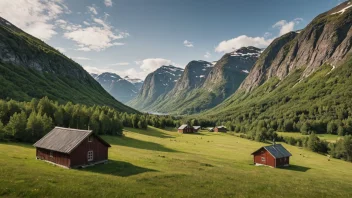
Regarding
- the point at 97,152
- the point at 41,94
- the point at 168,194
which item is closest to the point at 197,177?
the point at 168,194

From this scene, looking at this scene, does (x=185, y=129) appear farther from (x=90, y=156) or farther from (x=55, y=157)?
(x=55, y=157)

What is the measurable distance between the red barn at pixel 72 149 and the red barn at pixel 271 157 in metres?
48.0

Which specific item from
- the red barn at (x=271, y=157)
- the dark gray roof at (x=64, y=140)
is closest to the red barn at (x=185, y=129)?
the red barn at (x=271, y=157)

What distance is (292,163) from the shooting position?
84.6 meters

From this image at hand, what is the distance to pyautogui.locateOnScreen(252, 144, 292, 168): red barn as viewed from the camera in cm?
7594

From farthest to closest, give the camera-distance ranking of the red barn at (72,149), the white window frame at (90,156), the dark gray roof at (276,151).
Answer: the dark gray roof at (276,151)
the white window frame at (90,156)
the red barn at (72,149)

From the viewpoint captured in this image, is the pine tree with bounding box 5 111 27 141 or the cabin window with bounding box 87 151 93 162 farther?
the pine tree with bounding box 5 111 27 141

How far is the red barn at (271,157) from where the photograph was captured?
75.9m

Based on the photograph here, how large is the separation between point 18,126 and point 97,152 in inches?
1236

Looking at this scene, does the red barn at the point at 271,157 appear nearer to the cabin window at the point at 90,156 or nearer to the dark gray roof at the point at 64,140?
the cabin window at the point at 90,156

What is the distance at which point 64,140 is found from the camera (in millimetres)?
50562

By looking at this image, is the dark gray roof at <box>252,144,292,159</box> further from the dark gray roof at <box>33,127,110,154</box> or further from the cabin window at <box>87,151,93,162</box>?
the dark gray roof at <box>33,127,110,154</box>

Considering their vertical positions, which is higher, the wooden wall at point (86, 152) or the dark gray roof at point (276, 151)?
the wooden wall at point (86, 152)

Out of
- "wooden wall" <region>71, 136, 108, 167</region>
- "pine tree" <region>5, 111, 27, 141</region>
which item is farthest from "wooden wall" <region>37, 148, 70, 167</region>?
"pine tree" <region>5, 111, 27, 141</region>
